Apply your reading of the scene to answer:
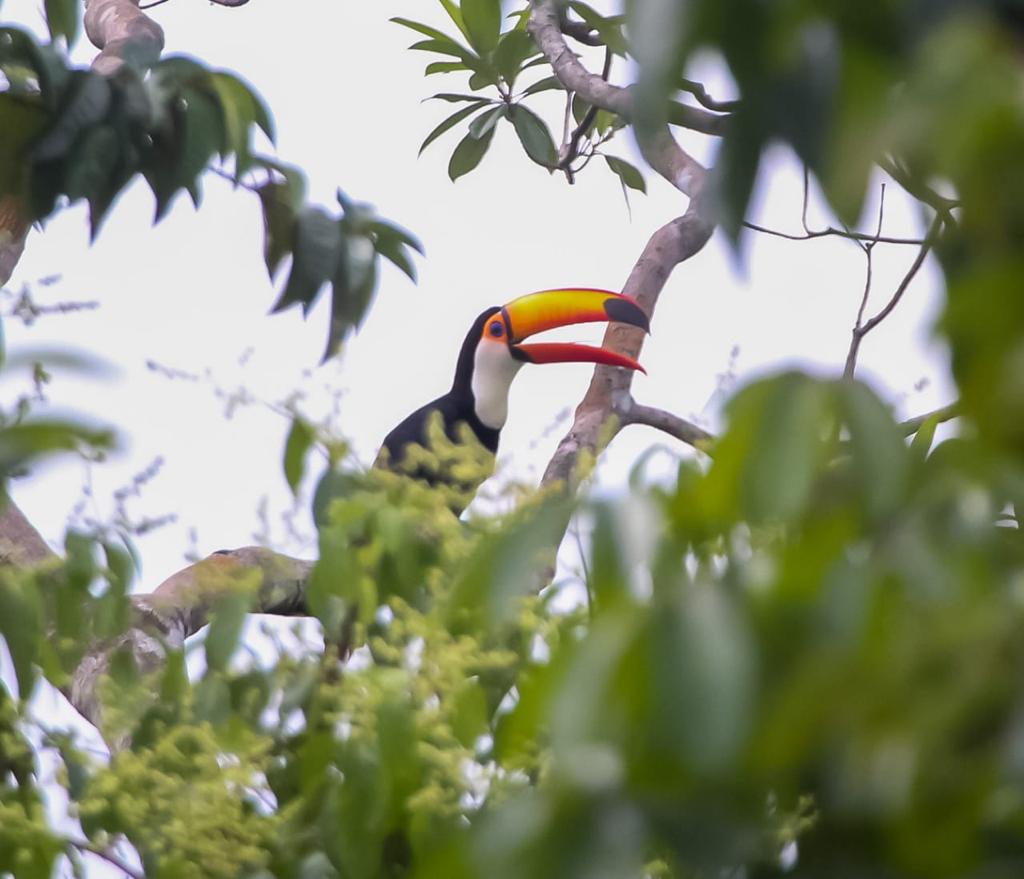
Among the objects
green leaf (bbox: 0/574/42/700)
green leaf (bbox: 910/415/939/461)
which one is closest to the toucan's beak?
green leaf (bbox: 910/415/939/461)

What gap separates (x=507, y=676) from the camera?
0.93 meters

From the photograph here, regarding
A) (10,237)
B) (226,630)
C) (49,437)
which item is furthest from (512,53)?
(49,437)

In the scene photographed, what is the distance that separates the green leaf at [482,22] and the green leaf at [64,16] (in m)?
1.50

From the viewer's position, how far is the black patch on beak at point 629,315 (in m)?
2.91

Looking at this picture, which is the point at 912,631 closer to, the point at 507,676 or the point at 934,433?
the point at 507,676

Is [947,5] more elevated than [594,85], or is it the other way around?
[594,85]

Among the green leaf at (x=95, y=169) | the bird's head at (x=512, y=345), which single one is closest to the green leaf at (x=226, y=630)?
the green leaf at (x=95, y=169)

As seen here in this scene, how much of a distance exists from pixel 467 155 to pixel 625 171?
1.18ft

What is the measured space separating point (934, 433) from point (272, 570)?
0.65 meters

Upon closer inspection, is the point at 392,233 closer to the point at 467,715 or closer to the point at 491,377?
the point at 467,715

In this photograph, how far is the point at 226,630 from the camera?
106 cm

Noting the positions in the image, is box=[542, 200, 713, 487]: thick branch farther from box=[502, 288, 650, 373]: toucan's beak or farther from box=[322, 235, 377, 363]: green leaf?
box=[322, 235, 377, 363]: green leaf

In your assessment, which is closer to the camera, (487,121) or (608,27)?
(608,27)

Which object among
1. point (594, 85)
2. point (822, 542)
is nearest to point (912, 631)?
point (822, 542)
